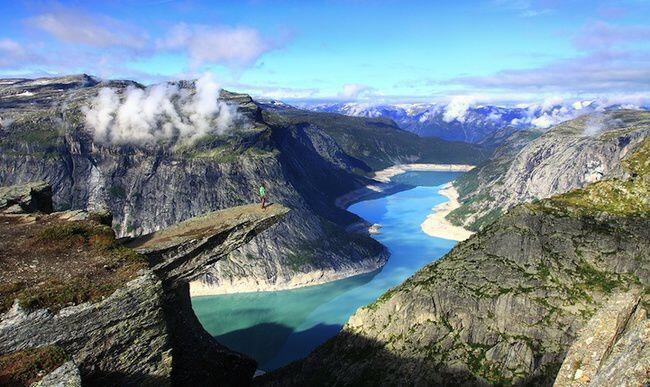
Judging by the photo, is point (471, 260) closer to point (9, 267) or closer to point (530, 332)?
point (530, 332)

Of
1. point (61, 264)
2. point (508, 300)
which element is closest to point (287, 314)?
point (508, 300)

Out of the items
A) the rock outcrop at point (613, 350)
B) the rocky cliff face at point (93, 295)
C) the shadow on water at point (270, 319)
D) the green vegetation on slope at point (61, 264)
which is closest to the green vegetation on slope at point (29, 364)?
the rocky cliff face at point (93, 295)

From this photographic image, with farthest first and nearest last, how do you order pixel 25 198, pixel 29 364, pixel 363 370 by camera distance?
1. pixel 363 370
2. pixel 25 198
3. pixel 29 364

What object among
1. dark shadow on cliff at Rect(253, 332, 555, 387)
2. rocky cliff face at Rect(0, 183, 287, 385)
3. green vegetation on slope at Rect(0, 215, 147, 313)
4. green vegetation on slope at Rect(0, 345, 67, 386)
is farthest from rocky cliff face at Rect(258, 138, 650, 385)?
green vegetation on slope at Rect(0, 345, 67, 386)

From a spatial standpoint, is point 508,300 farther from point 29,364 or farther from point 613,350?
point 29,364

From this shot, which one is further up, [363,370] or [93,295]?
[93,295]

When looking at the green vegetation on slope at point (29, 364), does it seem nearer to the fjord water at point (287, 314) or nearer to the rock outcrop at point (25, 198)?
the rock outcrop at point (25, 198)

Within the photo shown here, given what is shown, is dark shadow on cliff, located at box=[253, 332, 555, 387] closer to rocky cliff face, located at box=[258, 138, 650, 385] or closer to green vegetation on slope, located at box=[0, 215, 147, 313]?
rocky cliff face, located at box=[258, 138, 650, 385]
